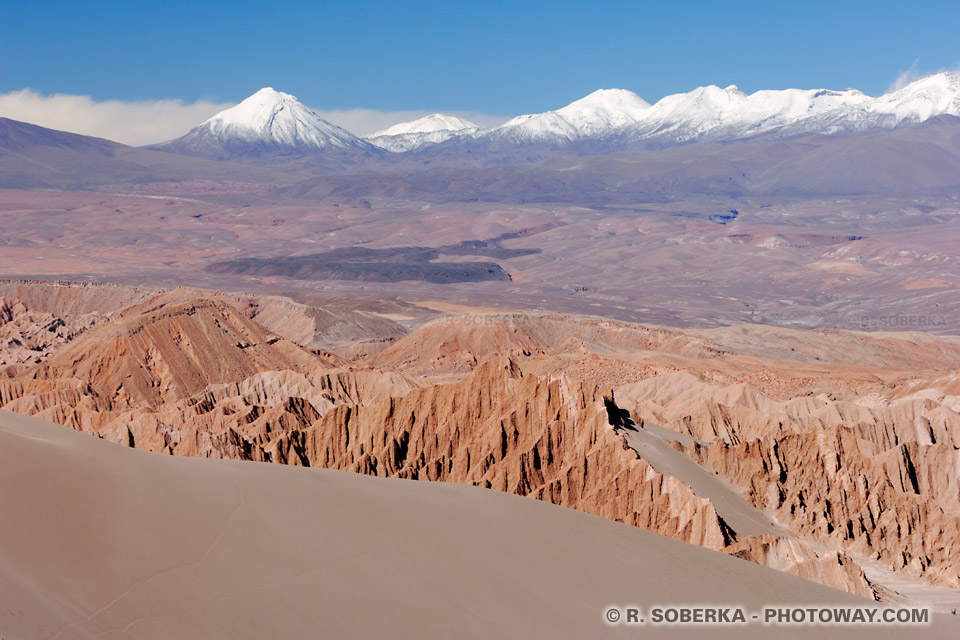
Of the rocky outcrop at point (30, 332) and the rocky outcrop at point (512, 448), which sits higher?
the rocky outcrop at point (512, 448)

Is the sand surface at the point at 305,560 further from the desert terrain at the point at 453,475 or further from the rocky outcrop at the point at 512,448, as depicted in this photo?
the rocky outcrop at the point at 512,448

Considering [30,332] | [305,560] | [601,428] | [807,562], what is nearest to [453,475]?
[601,428]

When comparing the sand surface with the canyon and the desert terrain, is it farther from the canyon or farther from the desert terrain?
the canyon

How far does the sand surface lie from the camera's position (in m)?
13.5

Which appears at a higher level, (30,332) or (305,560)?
(305,560)

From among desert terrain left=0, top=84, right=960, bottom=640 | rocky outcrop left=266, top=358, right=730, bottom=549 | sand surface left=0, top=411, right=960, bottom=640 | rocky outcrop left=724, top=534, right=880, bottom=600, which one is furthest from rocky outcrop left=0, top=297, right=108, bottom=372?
rocky outcrop left=724, top=534, right=880, bottom=600

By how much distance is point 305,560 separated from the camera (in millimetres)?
16703

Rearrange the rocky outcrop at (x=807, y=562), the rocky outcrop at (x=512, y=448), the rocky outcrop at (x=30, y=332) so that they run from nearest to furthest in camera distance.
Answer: the rocky outcrop at (x=807, y=562)
the rocky outcrop at (x=512, y=448)
the rocky outcrop at (x=30, y=332)

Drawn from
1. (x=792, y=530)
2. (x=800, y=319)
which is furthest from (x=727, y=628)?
(x=800, y=319)

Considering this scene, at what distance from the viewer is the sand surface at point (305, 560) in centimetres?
1350

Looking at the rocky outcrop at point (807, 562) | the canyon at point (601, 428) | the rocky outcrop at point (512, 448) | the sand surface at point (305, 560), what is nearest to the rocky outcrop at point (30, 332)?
the canyon at point (601, 428)

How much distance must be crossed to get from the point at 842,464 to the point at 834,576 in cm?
1569

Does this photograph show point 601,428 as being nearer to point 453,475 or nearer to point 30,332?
point 453,475

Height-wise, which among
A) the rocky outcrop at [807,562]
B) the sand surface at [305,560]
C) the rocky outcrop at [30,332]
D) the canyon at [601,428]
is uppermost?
the sand surface at [305,560]
